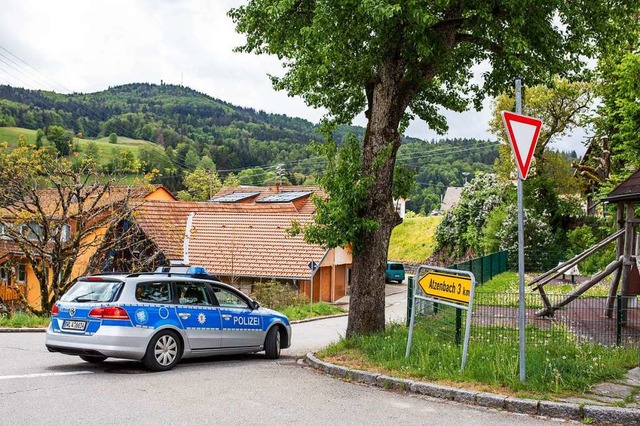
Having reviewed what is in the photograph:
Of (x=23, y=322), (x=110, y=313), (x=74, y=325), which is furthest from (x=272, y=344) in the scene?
(x=23, y=322)

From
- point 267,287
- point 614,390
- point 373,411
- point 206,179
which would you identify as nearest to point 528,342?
point 614,390

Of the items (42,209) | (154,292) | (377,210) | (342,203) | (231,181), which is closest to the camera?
(154,292)

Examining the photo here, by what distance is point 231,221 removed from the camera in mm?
42500

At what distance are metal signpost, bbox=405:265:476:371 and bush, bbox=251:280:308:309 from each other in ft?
74.4

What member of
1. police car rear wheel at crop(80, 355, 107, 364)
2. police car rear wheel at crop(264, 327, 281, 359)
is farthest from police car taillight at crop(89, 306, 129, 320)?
police car rear wheel at crop(264, 327, 281, 359)

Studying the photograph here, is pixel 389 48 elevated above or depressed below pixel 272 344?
above

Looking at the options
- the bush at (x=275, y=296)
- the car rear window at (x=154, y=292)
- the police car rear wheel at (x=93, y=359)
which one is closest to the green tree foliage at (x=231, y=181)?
Result: the bush at (x=275, y=296)

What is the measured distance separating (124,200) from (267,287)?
9.99 metres

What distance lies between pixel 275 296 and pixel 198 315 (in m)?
22.3

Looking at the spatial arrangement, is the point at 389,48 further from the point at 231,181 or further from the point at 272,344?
the point at 231,181

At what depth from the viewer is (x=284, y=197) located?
5853cm

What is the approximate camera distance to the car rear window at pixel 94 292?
10641 millimetres

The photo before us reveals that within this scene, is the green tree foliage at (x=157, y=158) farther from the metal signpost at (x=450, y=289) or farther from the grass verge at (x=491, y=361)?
the metal signpost at (x=450, y=289)

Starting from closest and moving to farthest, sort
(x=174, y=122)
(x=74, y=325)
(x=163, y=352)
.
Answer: (x=74, y=325), (x=163, y=352), (x=174, y=122)
